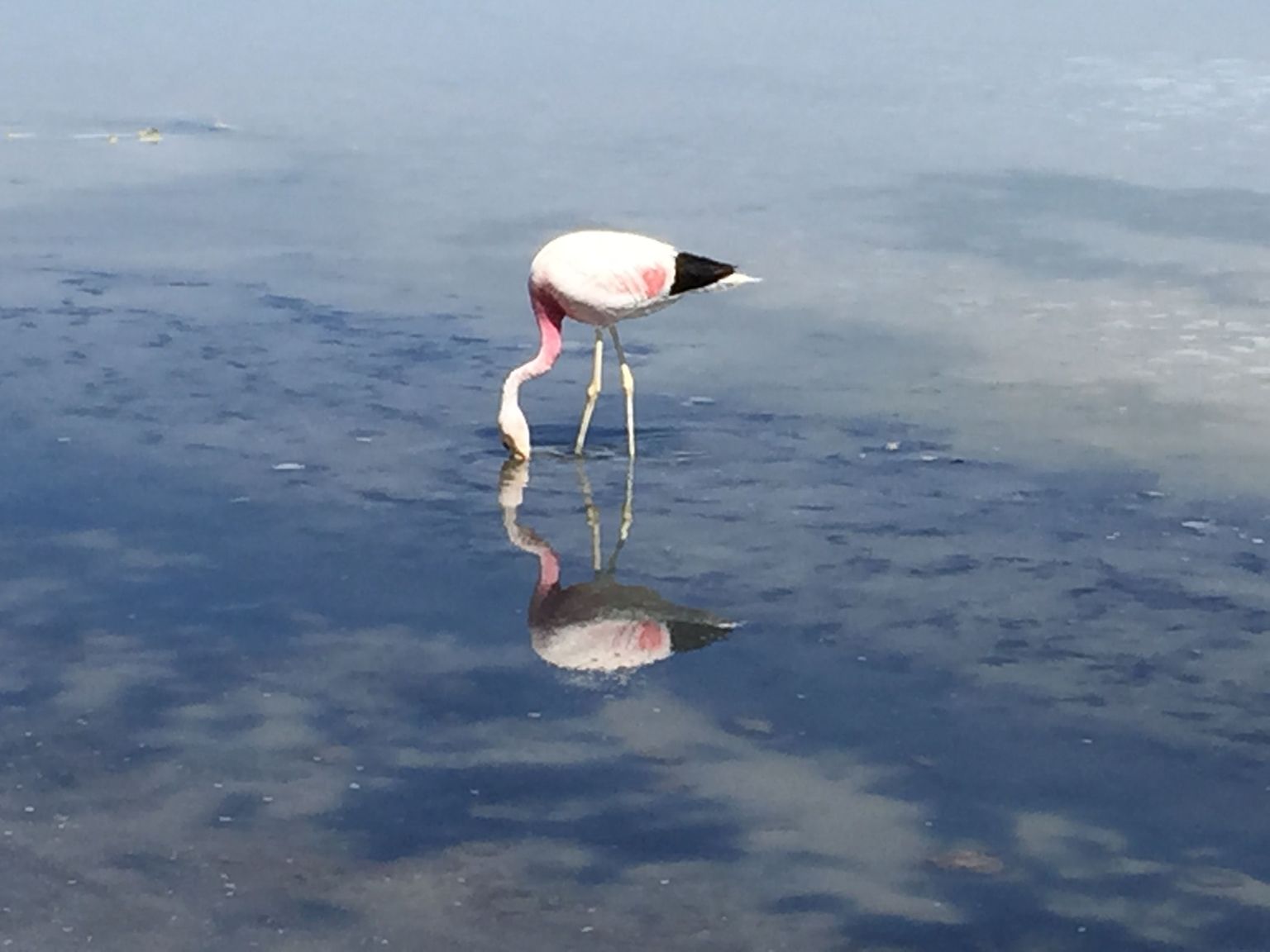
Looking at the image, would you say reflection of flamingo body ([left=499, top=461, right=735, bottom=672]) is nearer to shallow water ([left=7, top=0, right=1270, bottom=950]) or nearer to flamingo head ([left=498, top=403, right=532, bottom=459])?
shallow water ([left=7, top=0, right=1270, bottom=950])

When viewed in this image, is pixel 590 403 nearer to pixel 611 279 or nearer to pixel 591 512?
pixel 611 279

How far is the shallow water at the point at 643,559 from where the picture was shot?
497 cm

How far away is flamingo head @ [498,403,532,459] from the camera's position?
8.23 metres

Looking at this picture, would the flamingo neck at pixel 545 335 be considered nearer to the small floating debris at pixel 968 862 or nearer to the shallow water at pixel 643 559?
the shallow water at pixel 643 559

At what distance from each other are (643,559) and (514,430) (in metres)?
1.22

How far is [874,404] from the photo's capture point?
9016 mm

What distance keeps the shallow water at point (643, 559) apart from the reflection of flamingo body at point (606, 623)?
0.07ft

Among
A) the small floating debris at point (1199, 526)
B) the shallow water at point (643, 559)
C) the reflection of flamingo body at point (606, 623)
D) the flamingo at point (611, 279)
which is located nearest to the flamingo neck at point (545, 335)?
the flamingo at point (611, 279)

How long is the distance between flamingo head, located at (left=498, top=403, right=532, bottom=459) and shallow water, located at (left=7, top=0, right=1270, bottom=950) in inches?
4.7

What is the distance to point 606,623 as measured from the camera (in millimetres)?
6641

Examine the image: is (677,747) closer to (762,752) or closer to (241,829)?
(762,752)

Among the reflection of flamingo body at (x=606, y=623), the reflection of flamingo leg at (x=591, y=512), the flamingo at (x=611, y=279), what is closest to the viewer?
the reflection of flamingo body at (x=606, y=623)

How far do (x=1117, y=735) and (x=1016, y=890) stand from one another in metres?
1.04

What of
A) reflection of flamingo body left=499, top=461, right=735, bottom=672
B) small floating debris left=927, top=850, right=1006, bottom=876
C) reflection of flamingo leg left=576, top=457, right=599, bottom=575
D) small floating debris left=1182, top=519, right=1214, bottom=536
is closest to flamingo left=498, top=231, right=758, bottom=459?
reflection of flamingo leg left=576, top=457, right=599, bottom=575
